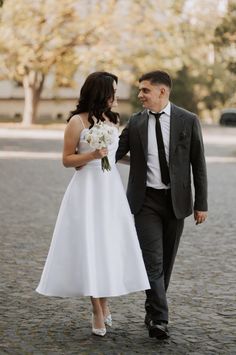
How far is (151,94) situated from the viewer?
6.46 meters

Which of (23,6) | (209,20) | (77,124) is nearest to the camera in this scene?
(77,124)

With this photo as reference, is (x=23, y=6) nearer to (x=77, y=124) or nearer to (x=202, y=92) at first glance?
(x=202, y=92)

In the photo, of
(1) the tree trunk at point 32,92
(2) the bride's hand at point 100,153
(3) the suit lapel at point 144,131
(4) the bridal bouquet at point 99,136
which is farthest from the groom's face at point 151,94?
(1) the tree trunk at point 32,92

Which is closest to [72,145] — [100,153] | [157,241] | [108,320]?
[100,153]

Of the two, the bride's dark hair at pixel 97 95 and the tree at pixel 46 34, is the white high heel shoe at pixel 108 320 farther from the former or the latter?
the tree at pixel 46 34

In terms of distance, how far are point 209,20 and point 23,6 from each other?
1086 cm

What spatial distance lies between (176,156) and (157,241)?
0.59 m

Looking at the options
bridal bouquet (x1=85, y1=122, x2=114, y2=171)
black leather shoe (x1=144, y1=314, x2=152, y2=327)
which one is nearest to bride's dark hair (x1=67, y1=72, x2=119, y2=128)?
bridal bouquet (x1=85, y1=122, x2=114, y2=171)

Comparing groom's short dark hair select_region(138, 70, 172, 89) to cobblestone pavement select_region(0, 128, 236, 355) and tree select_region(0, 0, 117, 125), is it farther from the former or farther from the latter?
tree select_region(0, 0, 117, 125)

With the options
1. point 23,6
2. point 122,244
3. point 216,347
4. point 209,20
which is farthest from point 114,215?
point 209,20

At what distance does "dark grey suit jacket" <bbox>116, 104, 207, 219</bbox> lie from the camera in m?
6.50

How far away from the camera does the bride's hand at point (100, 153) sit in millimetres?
6223

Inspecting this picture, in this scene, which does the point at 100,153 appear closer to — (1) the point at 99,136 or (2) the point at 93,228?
(1) the point at 99,136

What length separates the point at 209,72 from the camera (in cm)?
7006
